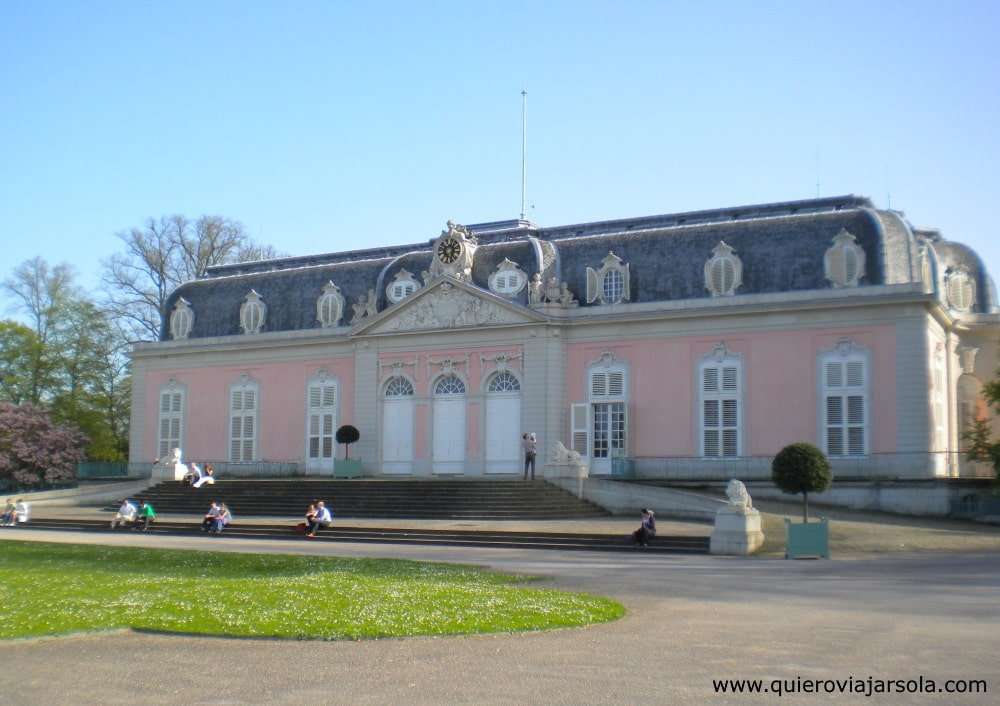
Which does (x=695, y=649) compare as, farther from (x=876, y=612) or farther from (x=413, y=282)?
(x=413, y=282)

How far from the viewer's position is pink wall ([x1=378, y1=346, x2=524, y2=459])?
39.6m

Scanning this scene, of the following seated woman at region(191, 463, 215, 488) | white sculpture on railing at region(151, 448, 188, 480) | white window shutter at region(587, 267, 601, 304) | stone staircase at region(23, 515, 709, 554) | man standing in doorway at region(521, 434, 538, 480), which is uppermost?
white window shutter at region(587, 267, 601, 304)

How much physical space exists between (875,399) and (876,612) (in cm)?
2121

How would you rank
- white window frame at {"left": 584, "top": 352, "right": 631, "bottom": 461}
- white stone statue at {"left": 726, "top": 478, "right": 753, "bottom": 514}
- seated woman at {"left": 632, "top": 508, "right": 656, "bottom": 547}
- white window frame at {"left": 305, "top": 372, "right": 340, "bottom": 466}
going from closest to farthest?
white stone statue at {"left": 726, "top": 478, "right": 753, "bottom": 514} < seated woman at {"left": 632, "top": 508, "right": 656, "bottom": 547} < white window frame at {"left": 584, "top": 352, "right": 631, "bottom": 461} < white window frame at {"left": 305, "top": 372, "right": 340, "bottom": 466}

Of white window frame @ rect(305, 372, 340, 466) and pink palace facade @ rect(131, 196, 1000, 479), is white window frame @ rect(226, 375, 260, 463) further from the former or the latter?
white window frame @ rect(305, 372, 340, 466)

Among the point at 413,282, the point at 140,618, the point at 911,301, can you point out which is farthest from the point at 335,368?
the point at 140,618

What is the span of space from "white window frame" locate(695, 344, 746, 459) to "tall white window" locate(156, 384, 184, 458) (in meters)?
22.6

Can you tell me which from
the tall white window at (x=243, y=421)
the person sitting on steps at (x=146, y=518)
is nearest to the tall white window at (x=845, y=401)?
the person sitting on steps at (x=146, y=518)

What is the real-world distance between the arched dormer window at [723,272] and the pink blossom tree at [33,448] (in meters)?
30.2

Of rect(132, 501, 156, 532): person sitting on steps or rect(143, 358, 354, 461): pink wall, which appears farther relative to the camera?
rect(143, 358, 354, 461): pink wall

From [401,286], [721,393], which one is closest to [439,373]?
[401,286]

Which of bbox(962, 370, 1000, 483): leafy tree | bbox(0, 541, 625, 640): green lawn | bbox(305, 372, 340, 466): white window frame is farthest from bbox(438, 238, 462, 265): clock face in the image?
bbox(0, 541, 625, 640): green lawn

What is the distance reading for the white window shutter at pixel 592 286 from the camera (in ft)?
128

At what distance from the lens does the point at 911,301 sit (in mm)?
33438
